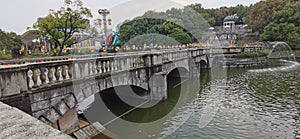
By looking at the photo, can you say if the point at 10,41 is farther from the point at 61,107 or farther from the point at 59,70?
the point at 61,107

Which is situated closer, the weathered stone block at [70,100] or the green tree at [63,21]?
the weathered stone block at [70,100]

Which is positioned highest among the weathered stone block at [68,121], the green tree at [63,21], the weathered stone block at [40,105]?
the green tree at [63,21]

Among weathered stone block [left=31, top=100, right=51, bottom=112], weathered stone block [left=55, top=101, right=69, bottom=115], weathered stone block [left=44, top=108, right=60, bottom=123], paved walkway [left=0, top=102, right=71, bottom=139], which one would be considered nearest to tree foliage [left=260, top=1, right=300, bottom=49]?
weathered stone block [left=55, top=101, right=69, bottom=115]

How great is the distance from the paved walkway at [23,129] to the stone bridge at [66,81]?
2.36m

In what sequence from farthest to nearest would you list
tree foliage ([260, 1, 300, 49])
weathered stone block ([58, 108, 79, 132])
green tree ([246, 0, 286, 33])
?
green tree ([246, 0, 286, 33]) < tree foliage ([260, 1, 300, 49]) < weathered stone block ([58, 108, 79, 132])

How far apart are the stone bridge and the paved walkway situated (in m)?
2.36

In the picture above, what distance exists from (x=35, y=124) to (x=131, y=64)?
811 cm

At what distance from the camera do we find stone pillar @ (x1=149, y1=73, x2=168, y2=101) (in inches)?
501

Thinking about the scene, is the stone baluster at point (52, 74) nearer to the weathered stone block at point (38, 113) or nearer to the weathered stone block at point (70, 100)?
the weathered stone block at point (70, 100)

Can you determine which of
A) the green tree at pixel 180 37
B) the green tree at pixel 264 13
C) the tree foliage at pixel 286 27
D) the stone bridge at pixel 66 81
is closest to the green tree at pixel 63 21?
the stone bridge at pixel 66 81

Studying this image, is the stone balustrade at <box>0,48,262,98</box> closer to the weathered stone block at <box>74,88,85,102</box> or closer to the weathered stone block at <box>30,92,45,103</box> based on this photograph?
the weathered stone block at <box>30,92,45,103</box>

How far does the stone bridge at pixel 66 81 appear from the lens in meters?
5.17

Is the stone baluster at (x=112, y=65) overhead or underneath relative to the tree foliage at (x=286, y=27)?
underneath

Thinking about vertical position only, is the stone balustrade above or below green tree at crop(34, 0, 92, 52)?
below
